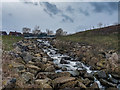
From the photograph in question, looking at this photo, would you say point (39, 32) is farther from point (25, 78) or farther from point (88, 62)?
point (25, 78)

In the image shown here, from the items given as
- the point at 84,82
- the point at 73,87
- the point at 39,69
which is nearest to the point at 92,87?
the point at 84,82

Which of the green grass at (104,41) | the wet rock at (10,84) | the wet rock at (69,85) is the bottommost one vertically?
the wet rock at (69,85)

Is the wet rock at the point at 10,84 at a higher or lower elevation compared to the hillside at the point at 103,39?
lower

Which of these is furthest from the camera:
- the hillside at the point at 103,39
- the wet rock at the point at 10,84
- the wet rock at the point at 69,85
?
the hillside at the point at 103,39

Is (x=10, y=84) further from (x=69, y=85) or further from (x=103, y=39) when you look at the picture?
(x=103, y=39)

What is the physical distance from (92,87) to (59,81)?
1.55 meters

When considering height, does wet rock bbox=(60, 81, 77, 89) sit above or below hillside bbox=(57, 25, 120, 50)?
below

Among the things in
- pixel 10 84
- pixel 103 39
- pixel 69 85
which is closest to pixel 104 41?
pixel 103 39

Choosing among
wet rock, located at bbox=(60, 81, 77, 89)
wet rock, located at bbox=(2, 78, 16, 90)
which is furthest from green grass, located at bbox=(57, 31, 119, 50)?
wet rock, located at bbox=(2, 78, 16, 90)

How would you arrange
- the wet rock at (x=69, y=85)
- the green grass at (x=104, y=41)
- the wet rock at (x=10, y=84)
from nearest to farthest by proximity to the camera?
the wet rock at (x=10, y=84) < the wet rock at (x=69, y=85) < the green grass at (x=104, y=41)

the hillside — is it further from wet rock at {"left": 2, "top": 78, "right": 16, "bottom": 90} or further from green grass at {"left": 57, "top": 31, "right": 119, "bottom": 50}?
wet rock at {"left": 2, "top": 78, "right": 16, "bottom": 90}

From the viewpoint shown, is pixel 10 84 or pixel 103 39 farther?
pixel 103 39

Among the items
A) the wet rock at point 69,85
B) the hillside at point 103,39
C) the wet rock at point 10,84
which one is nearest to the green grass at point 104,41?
the hillside at point 103,39

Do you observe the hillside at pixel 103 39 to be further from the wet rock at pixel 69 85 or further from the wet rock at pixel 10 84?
the wet rock at pixel 10 84
